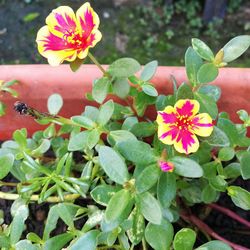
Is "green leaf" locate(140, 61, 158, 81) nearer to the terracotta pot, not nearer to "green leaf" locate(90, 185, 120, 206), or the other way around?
the terracotta pot

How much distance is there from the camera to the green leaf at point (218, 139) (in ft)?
2.90

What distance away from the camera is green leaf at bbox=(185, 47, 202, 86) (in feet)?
3.07

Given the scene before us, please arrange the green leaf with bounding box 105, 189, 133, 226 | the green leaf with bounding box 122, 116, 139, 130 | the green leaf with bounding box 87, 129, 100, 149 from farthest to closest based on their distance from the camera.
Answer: the green leaf with bounding box 122, 116, 139, 130 → the green leaf with bounding box 87, 129, 100, 149 → the green leaf with bounding box 105, 189, 133, 226

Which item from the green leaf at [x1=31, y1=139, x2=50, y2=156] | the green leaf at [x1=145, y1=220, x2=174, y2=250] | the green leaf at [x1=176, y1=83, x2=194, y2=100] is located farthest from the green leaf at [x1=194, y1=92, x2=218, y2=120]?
the green leaf at [x1=31, y1=139, x2=50, y2=156]

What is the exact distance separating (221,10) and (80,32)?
95cm

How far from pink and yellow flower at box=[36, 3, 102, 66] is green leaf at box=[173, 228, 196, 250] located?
0.34 metres

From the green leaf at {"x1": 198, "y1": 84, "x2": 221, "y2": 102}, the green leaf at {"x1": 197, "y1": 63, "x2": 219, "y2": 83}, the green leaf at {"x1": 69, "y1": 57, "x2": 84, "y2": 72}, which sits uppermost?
the green leaf at {"x1": 69, "y1": 57, "x2": 84, "y2": 72}

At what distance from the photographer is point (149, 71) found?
100 centimetres

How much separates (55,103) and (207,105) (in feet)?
1.15

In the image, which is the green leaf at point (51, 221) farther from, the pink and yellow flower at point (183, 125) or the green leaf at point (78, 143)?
the pink and yellow flower at point (183, 125)

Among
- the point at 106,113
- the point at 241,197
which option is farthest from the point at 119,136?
the point at 241,197

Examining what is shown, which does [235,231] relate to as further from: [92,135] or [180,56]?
[180,56]

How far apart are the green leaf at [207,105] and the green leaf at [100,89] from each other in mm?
173

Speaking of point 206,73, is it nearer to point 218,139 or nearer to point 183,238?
point 218,139
